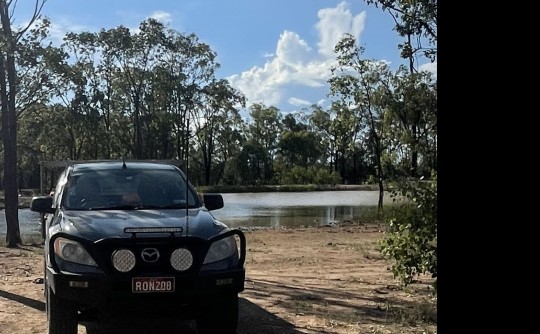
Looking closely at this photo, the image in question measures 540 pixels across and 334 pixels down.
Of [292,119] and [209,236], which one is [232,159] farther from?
[209,236]

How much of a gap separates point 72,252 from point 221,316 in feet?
4.54

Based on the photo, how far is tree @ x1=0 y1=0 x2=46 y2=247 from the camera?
1619 cm

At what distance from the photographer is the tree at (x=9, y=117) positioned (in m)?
16.2

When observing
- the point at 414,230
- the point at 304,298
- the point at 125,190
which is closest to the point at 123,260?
the point at 125,190

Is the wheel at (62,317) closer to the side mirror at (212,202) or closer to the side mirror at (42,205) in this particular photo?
the side mirror at (42,205)

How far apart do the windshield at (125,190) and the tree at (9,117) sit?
1056cm

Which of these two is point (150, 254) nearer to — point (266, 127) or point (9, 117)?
point (9, 117)

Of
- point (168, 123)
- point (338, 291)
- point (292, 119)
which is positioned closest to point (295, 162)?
point (292, 119)

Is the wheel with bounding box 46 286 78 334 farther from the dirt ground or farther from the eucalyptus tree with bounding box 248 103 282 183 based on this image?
the eucalyptus tree with bounding box 248 103 282 183

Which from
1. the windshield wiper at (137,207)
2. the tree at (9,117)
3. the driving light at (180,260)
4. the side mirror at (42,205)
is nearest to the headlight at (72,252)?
the driving light at (180,260)

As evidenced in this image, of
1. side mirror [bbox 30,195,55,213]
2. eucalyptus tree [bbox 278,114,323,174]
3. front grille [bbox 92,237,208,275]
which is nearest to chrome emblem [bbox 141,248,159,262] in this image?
front grille [bbox 92,237,208,275]

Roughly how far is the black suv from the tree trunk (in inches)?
447

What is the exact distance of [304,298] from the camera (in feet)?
25.9
